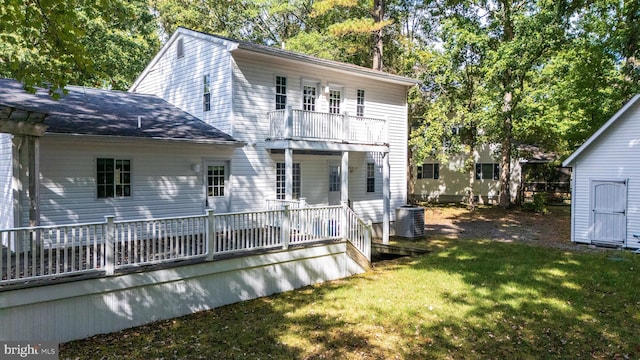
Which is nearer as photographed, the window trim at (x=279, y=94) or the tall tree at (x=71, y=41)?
the tall tree at (x=71, y=41)

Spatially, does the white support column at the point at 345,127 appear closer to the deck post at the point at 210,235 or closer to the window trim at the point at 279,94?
the window trim at the point at 279,94

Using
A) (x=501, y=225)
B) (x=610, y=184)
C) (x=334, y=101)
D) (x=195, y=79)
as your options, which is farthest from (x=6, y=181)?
(x=501, y=225)

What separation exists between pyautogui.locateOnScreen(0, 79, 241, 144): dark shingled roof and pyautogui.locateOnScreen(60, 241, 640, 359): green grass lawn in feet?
18.0

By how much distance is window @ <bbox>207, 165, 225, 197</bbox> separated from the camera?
528 inches

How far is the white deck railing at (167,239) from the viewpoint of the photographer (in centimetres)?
721

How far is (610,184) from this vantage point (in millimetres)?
14609

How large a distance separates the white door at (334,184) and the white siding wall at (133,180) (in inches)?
194

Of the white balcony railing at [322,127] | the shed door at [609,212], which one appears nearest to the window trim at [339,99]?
the white balcony railing at [322,127]

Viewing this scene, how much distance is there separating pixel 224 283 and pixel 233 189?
4.91 meters

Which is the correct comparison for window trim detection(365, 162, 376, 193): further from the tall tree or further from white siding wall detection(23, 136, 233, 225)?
the tall tree

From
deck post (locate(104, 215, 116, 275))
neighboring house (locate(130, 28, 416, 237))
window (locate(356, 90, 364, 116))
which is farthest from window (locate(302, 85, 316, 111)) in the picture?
deck post (locate(104, 215, 116, 275))

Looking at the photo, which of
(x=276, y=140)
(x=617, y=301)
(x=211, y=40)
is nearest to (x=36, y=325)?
(x=276, y=140)

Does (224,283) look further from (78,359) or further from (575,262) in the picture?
(575,262)

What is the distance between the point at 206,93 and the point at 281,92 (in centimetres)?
265
